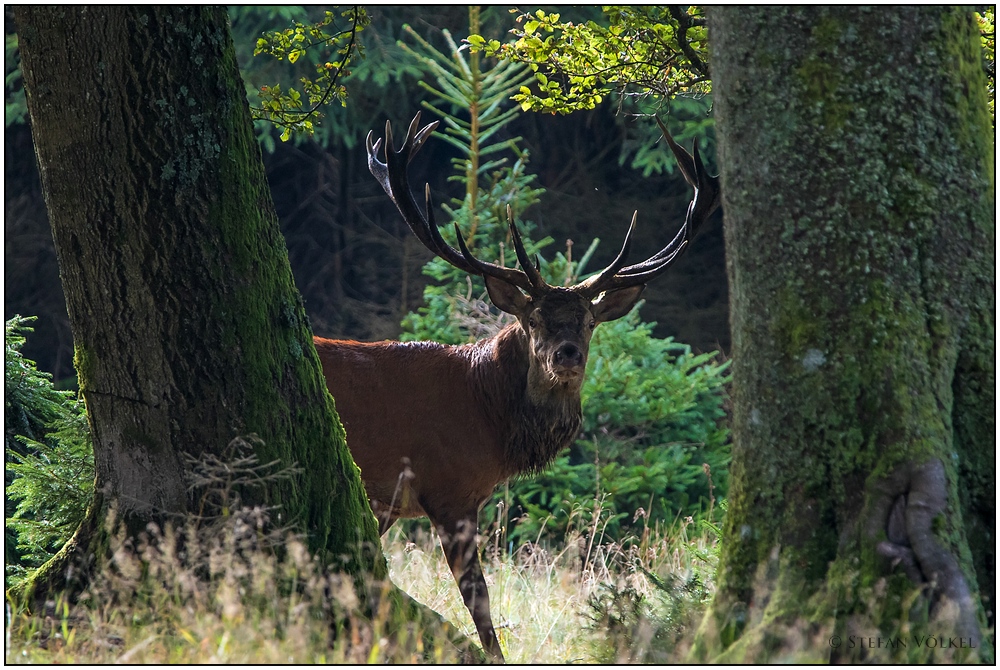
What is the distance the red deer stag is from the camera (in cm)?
580

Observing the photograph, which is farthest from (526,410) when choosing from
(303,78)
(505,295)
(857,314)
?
(857,314)

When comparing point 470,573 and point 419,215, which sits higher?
point 419,215

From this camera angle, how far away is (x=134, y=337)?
3.70 meters

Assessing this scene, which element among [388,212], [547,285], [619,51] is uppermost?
[619,51]

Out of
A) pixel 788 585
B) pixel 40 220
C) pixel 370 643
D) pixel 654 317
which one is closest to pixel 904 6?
pixel 788 585

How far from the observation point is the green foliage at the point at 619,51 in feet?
16.9

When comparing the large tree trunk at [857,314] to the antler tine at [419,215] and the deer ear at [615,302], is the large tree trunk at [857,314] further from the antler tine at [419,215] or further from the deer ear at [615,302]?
the deer ear at [615,302]

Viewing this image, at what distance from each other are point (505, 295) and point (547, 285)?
244 mm

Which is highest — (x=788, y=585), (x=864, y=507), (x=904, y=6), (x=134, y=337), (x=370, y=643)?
(x=904, y=6)

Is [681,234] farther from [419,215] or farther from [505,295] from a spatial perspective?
[419,215]

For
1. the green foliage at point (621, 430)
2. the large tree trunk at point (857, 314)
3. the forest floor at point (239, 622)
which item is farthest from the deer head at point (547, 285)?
the large tree trunk at point (857, 314)

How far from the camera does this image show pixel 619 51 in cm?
531

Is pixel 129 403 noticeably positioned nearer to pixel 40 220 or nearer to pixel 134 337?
pixel 134 337

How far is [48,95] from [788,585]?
9.52 feet
